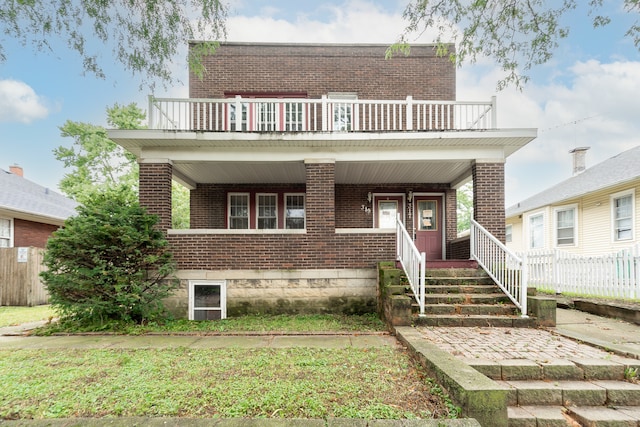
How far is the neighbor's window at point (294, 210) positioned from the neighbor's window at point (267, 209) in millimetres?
343

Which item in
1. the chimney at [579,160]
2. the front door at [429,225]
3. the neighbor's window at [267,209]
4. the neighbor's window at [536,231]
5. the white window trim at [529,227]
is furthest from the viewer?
the chimney at [579,160]

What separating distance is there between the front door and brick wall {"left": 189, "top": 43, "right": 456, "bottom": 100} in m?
3.28

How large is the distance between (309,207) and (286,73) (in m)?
5.24

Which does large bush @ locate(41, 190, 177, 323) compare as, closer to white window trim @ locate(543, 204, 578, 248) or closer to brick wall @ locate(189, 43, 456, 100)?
brick wall @ locate(189, 43, 456, 100)

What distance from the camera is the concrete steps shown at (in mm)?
2928

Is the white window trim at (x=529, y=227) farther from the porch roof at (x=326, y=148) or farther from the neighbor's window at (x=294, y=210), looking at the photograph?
the neighbor's window at (x=294, y=210)

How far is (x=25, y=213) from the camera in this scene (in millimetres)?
11539

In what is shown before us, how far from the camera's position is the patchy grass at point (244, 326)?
5.84 metres

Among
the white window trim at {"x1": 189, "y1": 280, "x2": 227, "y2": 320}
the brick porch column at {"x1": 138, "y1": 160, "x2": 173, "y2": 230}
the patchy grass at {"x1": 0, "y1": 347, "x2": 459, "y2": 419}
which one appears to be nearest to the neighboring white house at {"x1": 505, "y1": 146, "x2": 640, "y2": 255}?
the patchy grass at {"x1": 0, "y1": 347, "x2": 459, "y2": 419}

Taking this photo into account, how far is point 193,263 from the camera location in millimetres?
7164

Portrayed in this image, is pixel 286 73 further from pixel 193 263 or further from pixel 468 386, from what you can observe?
pixel 468 386

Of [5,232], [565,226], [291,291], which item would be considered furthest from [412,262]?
[5,232]

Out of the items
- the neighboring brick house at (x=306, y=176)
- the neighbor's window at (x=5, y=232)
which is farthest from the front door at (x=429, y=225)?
the neighbor's window at (x=5, y=232)

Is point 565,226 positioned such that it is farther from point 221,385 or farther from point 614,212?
point 221,385
